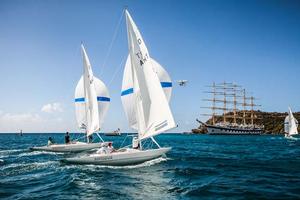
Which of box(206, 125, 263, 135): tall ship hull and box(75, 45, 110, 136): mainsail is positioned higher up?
box(75, 45, 110, 136): mainsail

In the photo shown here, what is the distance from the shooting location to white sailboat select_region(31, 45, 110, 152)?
4109 cm

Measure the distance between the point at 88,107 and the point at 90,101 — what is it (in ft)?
3.08

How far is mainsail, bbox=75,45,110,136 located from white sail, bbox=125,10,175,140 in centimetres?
1606

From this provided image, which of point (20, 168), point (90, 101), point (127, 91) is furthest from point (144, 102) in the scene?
point (90, 101)

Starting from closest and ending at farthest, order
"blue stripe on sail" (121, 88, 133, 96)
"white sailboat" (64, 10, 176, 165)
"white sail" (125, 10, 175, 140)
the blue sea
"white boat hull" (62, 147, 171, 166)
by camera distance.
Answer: the blue sea < "white boat hull" (62, 147, 171, 166) < "white sailboat" (64, 10, 176, 165) < "white sail" (125, 10, 175, 140) < "blue stripe on sail" (121, 88, 133, 96)

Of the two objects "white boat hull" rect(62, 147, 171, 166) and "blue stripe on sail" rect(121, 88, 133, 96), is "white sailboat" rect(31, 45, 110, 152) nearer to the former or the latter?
"blue stripe on sail" rect(121, 88, 133, 96)

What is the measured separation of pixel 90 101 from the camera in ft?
141

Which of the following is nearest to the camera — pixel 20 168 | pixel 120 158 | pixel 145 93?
pixel 120 158

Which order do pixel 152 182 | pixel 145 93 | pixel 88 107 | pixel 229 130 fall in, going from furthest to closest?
pixel 229 130
pixel 88 107
pixel 145 93
pixel 152 182

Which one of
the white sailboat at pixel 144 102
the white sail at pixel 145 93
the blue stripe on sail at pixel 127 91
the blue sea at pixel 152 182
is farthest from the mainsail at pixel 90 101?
the white sail at pixel 145 93

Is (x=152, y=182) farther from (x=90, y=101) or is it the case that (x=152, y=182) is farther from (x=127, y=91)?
(x=90, y=101)

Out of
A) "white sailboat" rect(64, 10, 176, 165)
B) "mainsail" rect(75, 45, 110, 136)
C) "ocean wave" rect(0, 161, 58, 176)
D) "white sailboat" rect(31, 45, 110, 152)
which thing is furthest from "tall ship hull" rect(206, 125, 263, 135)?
"ocean wave" rect(0, 161, 58, 176)

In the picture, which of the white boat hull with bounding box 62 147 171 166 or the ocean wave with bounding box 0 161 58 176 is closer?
the ocean wave with bounding box 0 161 58 176

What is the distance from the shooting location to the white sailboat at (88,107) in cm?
4109
